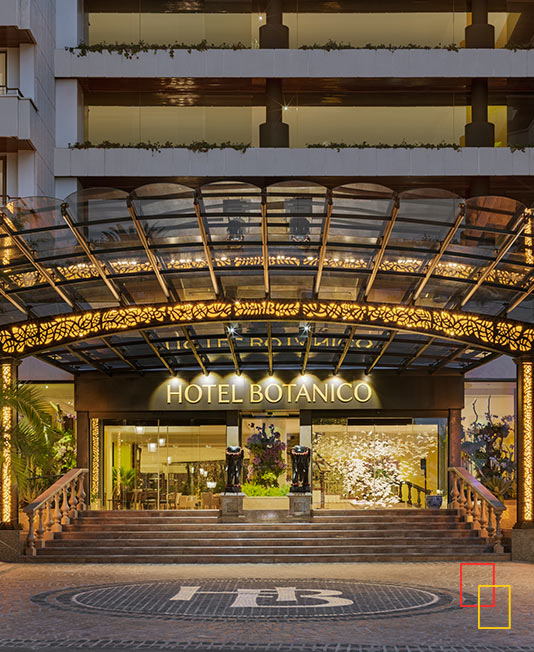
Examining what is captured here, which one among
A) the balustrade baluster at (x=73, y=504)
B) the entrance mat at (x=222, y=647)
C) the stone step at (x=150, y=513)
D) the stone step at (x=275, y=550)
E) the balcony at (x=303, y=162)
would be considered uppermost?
the balcony at (x=303, y=162)

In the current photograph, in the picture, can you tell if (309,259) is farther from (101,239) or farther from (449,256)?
(101,239)

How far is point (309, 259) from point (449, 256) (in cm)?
227

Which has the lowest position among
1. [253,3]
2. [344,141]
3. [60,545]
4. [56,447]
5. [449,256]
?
[60,545]

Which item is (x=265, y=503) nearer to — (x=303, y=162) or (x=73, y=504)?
(x=73, y=504)

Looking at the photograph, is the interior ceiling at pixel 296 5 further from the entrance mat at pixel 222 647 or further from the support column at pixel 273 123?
the entrance mat at pixel 222 647

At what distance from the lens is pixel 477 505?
A: 22.6 metres

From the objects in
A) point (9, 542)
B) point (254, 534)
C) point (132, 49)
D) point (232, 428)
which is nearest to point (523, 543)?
point (254, 534)

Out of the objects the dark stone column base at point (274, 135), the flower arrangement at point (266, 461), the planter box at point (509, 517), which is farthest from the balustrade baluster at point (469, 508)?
the dark stone column base at point (274, 135)

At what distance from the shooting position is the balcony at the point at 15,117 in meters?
29.7

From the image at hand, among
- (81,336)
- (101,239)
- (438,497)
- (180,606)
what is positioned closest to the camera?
(180,606)

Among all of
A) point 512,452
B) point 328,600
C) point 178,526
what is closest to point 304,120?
point 512,452

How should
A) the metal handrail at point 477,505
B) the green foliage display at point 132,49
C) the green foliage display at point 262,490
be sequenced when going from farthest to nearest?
1. the green foliage display at point 132,49
2. the green foliage display at point 262,490
3. the metal handrail at point 477,505

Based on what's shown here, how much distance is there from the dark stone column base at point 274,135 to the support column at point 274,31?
2.44m

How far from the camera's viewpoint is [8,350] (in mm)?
19891
